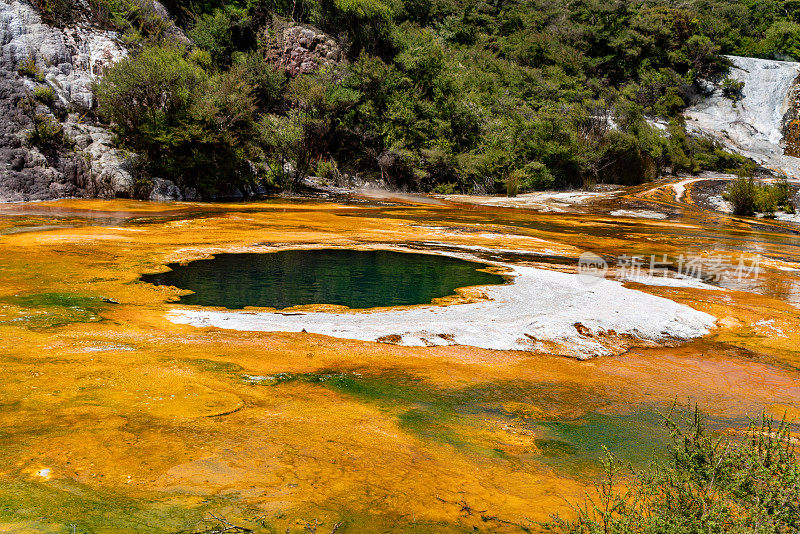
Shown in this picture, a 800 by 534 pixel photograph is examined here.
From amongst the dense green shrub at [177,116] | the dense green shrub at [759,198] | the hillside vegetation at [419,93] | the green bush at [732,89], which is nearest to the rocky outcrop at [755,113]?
the green bush at [732,89]

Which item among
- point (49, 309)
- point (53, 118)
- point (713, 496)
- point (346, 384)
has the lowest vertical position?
point (346, 384)

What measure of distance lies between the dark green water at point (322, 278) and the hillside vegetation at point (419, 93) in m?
13.1

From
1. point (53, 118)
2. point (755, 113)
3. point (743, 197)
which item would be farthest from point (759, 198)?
point (53, 118)

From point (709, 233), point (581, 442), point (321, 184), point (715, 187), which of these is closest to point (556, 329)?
point (581, 442)

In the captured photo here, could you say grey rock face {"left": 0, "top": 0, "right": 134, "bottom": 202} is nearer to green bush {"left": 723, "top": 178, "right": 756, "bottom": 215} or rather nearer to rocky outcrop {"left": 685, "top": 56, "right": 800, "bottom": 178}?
green bush {"left": 723, "top": 178, "right": 756, "bottom": 215}

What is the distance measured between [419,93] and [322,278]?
25.1m

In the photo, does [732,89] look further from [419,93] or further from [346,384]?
[346,384]

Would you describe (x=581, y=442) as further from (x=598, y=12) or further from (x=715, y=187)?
(x=598, y=12)

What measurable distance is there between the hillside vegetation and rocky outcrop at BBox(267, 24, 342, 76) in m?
0.56

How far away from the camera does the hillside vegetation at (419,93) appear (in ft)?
76.1

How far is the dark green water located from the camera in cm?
895

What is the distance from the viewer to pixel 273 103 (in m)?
33.7

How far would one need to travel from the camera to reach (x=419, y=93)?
32.9 metres

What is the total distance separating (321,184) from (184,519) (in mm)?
28504
